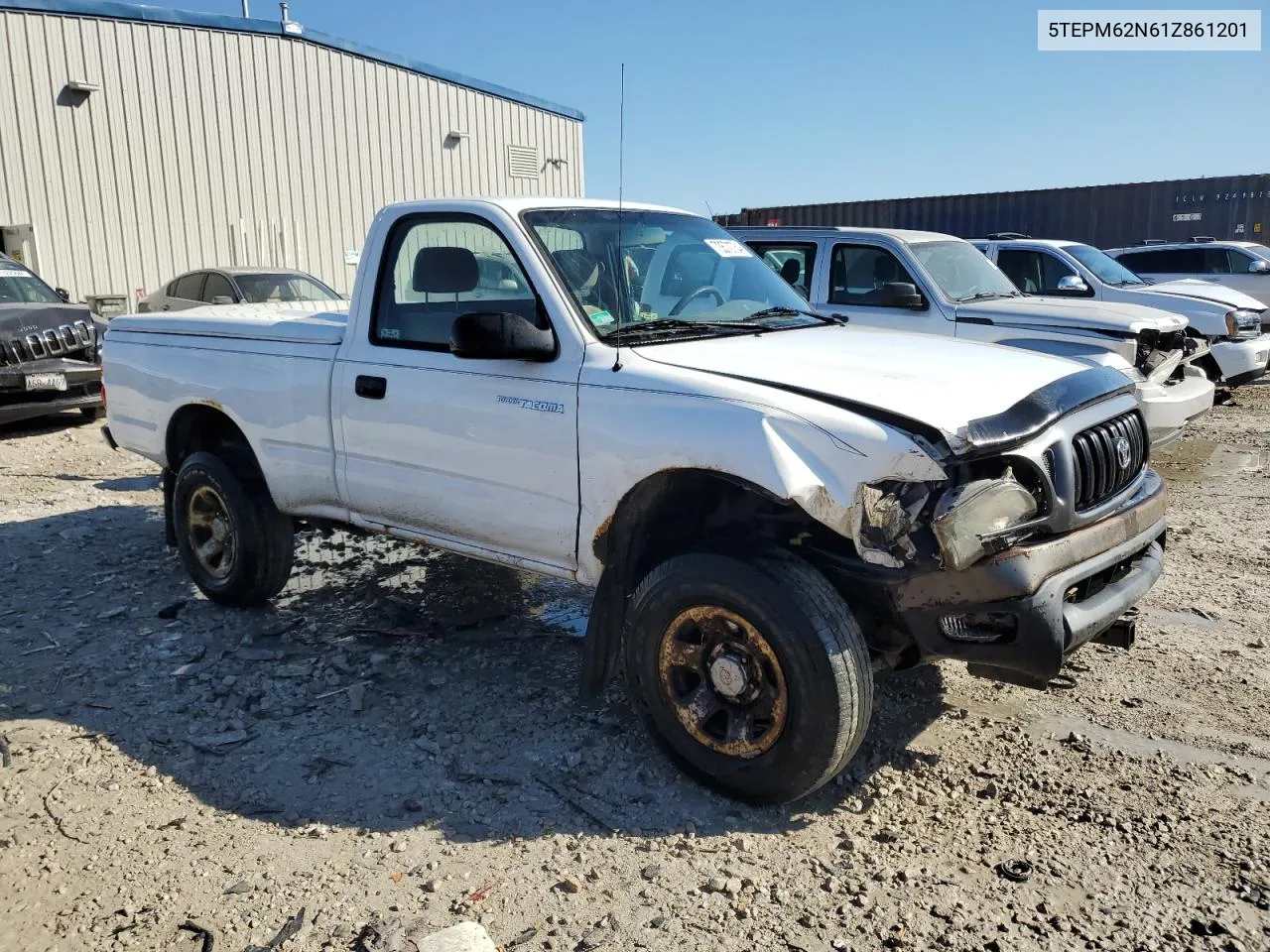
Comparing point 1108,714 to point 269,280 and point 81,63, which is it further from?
point 81,63

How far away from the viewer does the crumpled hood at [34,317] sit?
1026cm

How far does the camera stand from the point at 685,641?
3484 mm

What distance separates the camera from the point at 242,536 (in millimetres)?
5121

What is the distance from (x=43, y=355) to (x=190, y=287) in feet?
12.6

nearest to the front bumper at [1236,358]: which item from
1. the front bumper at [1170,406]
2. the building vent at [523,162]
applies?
the front bumper at [1170,406]

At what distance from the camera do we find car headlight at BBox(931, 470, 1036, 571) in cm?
298

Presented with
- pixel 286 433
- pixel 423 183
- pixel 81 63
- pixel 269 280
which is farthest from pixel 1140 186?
pixel 286 433

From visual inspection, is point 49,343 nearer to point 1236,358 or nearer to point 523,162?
point 1236,358

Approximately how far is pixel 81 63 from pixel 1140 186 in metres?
20.0

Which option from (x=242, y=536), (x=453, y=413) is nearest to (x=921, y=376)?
(x=453, y=413)

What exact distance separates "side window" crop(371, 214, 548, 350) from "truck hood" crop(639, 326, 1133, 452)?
82cm

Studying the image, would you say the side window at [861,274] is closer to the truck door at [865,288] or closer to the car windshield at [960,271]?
the truck door at [865,288]

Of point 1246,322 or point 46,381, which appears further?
point 1246,322

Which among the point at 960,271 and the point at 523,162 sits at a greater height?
the point at 523,162
